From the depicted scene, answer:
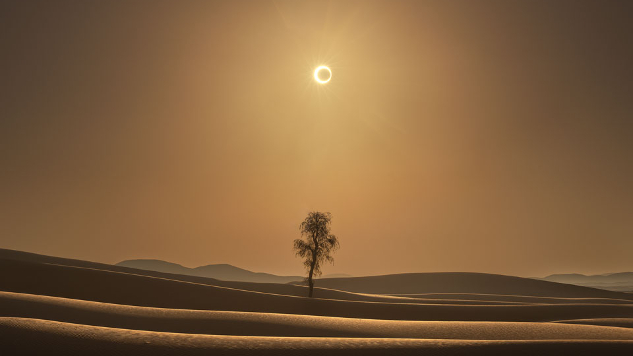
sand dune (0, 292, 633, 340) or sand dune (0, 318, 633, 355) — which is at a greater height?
sand dune (0, 292, 633, 340)

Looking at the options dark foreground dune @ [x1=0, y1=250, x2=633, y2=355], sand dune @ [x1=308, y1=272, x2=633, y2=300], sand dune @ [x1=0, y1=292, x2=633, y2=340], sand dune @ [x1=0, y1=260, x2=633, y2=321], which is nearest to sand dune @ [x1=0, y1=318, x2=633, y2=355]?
dark foreground dune @ [x1=0, y1=250, x2=633, y2=355]

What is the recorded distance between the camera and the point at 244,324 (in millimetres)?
21922

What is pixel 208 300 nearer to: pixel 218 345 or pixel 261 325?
pixel 261 325

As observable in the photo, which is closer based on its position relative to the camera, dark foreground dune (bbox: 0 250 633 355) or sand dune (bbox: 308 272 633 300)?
dark foreground dune (bbox: 0 250 633 355)

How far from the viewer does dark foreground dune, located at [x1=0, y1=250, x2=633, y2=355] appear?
43.9 ft

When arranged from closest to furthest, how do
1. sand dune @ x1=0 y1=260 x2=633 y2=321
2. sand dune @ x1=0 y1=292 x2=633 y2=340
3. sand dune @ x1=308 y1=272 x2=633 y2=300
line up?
sand dune @ x1=0 y1=292 x2=633 y2=340
sand dune @ x1=0 y1=260 x2=633 y2=321
sand dune @ x1=308 y1=272 x2=633 y2=300

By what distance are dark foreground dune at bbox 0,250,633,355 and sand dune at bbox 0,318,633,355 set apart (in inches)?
1.2

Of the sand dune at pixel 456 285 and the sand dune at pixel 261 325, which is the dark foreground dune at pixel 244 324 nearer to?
the sand dune at pixel 261 325

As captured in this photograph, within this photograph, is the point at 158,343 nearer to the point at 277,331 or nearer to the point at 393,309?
the point at 277,331

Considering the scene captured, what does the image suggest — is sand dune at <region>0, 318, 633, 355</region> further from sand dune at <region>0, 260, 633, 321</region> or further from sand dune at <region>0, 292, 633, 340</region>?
sand dune at <region>0, 260, 633, 321</region>

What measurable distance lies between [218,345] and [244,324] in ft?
28.9

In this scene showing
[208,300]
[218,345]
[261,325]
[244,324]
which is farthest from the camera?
[208,300]

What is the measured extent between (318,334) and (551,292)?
3341 inches

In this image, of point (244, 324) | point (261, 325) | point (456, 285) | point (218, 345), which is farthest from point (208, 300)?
point (456, 285)
